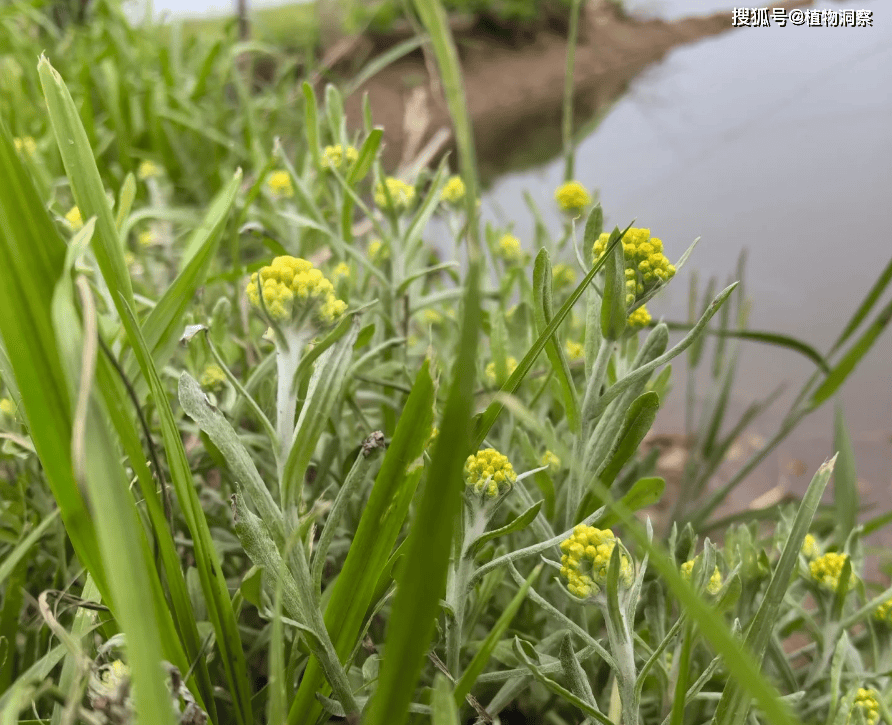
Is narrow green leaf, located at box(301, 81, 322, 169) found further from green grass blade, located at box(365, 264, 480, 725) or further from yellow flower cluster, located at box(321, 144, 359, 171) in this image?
green grass blade, located at box(365, 264, 480, 725)

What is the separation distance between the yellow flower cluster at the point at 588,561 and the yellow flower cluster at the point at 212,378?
0.84 feet

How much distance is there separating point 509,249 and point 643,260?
0.39 m

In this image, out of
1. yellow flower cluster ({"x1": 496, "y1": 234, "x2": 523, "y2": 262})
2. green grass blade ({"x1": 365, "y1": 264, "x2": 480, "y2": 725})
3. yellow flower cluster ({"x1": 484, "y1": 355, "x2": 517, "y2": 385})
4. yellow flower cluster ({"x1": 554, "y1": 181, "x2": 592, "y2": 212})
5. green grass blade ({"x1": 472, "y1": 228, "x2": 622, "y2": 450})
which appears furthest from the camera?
yellow flower cluster ({"x1": 496, "y1": 234, "x2": 523, "y2": 262})

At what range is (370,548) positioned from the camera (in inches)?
12.7

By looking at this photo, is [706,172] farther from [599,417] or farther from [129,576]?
[129,576]

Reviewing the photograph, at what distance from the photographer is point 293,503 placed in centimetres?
33

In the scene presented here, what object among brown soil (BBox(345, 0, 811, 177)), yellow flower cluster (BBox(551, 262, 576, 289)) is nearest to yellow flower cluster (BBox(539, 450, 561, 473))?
yellow flower cluster (BBox(551, 262, 576, 289))

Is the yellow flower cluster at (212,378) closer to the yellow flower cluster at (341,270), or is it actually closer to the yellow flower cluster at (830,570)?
the yellow flower cluster at (341,270)

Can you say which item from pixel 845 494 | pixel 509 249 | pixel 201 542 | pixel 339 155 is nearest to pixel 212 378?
pixel 201 542

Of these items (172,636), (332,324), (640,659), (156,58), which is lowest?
(640,659)

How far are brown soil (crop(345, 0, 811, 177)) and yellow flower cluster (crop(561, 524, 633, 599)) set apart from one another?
113 cm

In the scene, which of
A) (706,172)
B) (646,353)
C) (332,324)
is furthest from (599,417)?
(706,172)

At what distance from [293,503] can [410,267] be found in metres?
0.36

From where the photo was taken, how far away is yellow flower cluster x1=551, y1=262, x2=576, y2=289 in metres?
0.72
